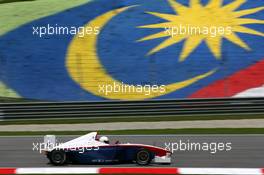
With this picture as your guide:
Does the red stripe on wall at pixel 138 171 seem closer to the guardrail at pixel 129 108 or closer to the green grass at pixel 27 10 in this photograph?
the guardrail at pixel 129 108

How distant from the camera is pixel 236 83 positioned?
22156 mm

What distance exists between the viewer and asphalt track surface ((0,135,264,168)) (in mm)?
10820

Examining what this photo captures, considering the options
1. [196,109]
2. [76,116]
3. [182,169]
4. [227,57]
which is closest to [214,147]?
[182,169]

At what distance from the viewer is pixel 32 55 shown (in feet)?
79.6

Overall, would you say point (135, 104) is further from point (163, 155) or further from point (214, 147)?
point (163, 155)

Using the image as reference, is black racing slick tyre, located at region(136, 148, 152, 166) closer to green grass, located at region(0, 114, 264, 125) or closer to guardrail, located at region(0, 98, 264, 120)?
green grass, located at region(0, 114, 264, 125)

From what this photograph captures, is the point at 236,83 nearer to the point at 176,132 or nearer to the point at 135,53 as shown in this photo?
the point at 135,53

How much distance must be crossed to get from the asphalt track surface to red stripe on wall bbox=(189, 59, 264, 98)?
7.22 meters

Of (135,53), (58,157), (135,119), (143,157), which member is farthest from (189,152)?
(135,53)

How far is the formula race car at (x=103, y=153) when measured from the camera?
10648 millimetres

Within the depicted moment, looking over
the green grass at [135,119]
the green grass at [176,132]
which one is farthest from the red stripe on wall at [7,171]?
the green grass at [135,119]

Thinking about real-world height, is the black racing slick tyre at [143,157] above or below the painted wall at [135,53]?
below

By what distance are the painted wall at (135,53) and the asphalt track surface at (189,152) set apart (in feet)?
23.7

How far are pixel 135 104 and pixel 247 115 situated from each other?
170 inches
